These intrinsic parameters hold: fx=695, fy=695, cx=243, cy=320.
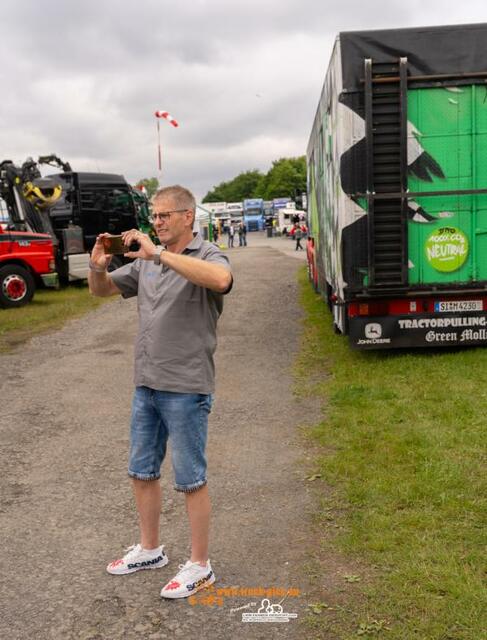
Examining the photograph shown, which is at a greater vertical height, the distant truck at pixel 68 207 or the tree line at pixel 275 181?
the tree line at pixel 275 181

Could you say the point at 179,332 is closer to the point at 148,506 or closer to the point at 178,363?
the point at 178,363

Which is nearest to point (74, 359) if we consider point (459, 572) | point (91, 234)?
point (459, 572)

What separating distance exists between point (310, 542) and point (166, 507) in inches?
41.3

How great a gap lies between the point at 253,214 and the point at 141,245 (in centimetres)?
7887

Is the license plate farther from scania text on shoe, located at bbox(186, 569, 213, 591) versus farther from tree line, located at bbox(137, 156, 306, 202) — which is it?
tree line, located at bbox(137, 156, 306, 202)

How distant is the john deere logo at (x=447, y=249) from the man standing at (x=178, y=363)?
4738 millimetres

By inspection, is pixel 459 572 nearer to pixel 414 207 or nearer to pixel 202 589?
pixel 202 589

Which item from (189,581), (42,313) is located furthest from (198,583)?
(42,313)

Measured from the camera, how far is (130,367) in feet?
28.7

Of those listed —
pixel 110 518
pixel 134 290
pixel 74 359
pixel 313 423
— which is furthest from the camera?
pixel 74 359

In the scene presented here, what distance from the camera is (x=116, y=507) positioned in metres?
4.40

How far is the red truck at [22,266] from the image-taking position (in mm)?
15211

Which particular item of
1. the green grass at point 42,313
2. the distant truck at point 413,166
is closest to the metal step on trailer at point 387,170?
the distant truck at point 413,166

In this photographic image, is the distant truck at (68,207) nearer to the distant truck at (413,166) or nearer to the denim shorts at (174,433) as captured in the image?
the distant truck at (413,166)
